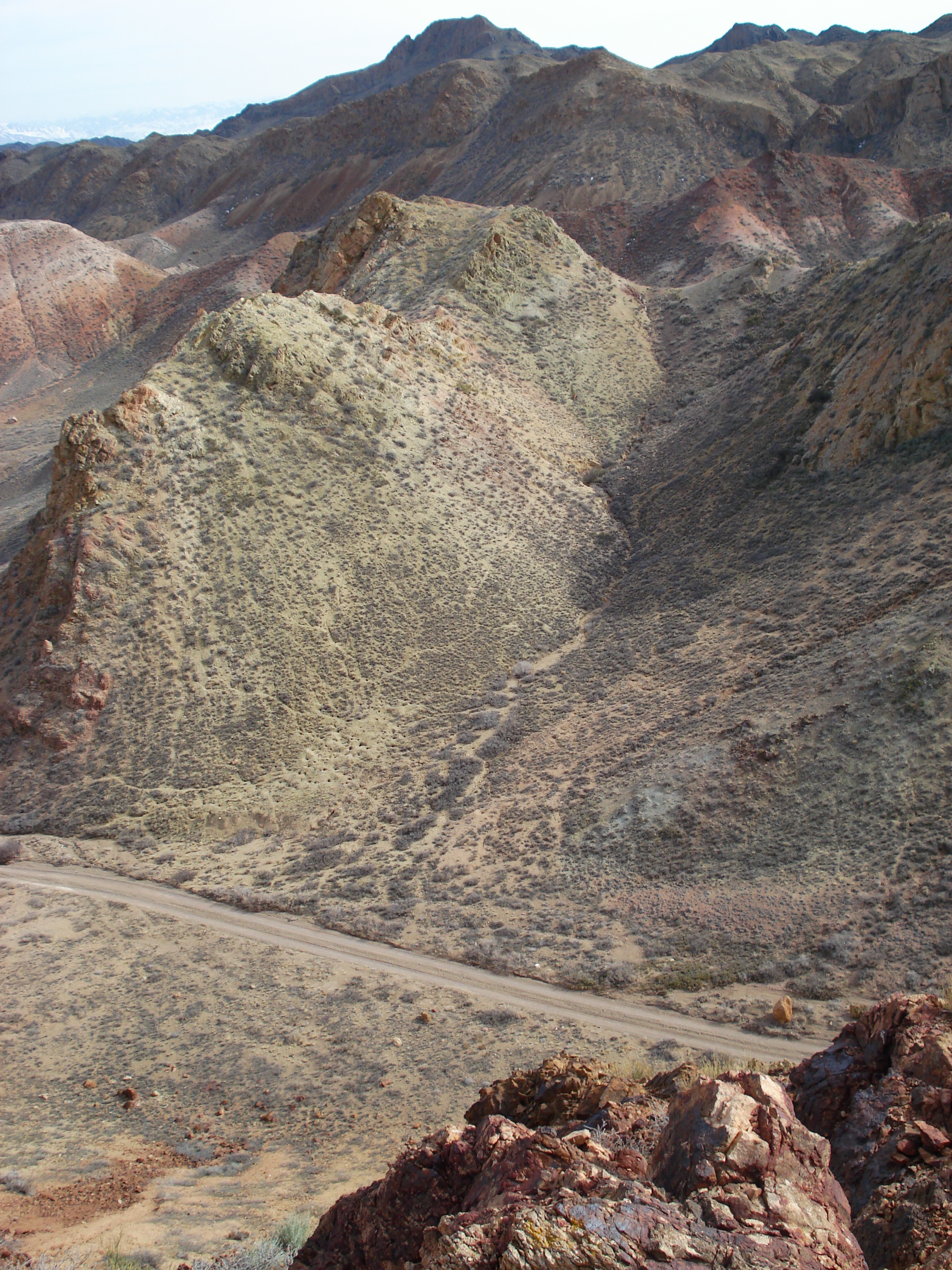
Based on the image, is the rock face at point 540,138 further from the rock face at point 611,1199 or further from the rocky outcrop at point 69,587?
the rock face at point 611,1199

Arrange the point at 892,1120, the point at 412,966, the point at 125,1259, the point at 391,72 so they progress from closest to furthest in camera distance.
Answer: the point at 892,1120 → the point at 125,1259 → the point at 412,966 → the point at 391,72

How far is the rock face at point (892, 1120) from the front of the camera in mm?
5879

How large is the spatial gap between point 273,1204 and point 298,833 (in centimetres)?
1159

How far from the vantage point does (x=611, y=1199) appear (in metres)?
5.78

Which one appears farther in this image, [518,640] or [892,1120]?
[518,640]

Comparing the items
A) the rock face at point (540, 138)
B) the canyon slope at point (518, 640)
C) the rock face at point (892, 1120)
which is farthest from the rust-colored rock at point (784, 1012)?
the rock face at point (540, 138)

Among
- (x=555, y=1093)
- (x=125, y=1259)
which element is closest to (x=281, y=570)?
(x=555, y=1093)

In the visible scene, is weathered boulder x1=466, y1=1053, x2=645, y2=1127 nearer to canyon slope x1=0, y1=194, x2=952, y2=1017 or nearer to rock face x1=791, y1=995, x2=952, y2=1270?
rock face x1=791, y1=995, x2=952, y2=1270

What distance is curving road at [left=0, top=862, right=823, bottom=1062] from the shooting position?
1316cm

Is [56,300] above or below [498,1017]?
above

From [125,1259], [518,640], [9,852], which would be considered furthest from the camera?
[518,640]

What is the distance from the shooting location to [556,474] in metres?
31.1

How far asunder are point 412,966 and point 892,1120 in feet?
34.7

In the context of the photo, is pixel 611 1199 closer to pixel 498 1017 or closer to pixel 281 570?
pixel 498 1017
